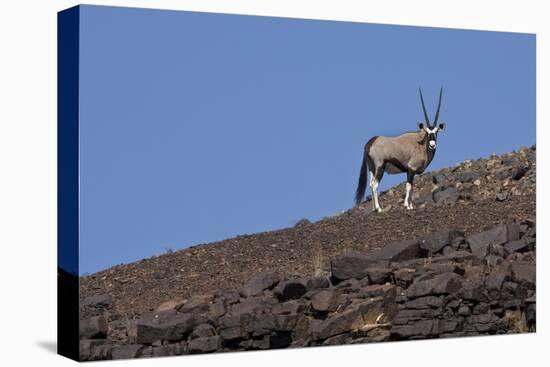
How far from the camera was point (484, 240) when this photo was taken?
57.4 ft

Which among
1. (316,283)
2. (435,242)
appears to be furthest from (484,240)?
(316,283)

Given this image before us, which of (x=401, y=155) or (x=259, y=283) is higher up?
(x=401, y=155)

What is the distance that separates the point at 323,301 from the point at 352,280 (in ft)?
1.72

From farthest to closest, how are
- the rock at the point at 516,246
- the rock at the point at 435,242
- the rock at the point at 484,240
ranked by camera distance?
the rock at the point at 516,246 → the rock at the point at 484,240 → the rock at the point at 435,242

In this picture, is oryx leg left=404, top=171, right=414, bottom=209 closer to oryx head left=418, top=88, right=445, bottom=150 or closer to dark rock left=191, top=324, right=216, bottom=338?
oryx head left=418, top=88, right=445, bottom=150

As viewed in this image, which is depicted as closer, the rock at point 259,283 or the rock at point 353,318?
the rock at point 259,283

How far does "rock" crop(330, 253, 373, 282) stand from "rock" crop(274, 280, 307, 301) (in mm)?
481

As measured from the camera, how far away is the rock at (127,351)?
1542 centimetres

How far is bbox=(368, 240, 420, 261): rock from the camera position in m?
17.0

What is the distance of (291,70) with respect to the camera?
1672cm

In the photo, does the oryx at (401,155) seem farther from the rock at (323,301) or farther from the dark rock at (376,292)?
the rock at (323,301)

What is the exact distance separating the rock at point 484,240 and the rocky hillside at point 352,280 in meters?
0.01

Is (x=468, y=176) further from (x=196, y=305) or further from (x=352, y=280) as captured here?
(x=196, y=305)

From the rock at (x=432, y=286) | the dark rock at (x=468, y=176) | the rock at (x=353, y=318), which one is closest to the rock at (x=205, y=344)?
the rock at (x=353, y=318)
